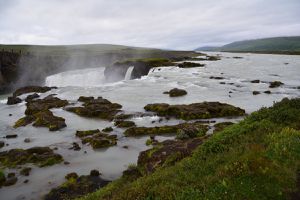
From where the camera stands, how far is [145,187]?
32.6 ft

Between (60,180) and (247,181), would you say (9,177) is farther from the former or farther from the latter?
(247,181)

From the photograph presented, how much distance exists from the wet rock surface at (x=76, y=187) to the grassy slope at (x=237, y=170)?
4.86 m

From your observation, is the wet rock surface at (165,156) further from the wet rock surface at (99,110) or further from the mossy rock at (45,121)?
the wet rock surface at (99,110)

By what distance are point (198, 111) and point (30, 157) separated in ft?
61.2

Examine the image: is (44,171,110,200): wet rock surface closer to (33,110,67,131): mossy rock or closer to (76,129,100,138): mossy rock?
(76,129,100,138): mossy rock

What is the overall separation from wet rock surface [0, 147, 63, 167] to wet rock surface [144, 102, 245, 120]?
1462cm

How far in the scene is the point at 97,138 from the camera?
27156 millimetres

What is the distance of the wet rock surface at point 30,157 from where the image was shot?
22883 mm

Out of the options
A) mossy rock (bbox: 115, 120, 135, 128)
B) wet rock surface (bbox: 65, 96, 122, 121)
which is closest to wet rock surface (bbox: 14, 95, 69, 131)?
wet rock surface (bbox: 65, 96, 122, 121)

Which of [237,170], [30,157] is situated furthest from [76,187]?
[237,170]

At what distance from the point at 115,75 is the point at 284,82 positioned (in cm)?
4856

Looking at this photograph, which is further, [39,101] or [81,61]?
[81,61]

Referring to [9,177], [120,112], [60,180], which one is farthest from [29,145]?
[120,112]

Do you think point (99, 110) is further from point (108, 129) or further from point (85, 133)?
point (85, 133)
